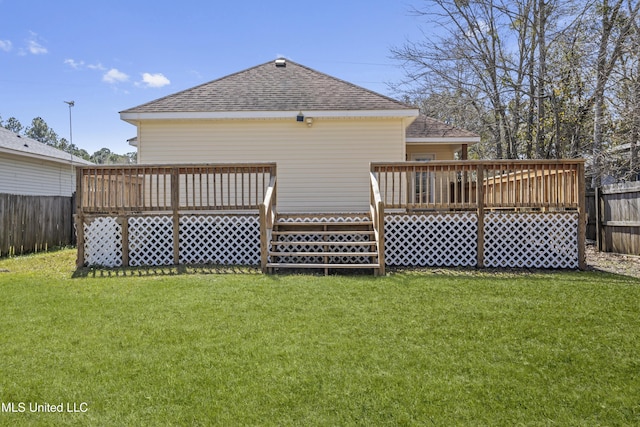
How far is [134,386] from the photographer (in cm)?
275

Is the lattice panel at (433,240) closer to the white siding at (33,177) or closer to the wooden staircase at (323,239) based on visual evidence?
the wooden staircase at (323,239)

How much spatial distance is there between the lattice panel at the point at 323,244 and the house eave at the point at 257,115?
2.74 metres

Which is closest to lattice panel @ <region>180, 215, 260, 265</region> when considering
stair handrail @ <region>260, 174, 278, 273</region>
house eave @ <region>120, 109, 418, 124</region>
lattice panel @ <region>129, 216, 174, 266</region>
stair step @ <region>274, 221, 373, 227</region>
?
lattice panel @ <region>129, 216, 174, 266</region>

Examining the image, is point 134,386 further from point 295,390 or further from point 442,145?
point 442,145

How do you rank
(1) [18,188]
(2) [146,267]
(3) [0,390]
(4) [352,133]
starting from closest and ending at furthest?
(3) [0,390] < (2) [146,267] < (4) [352,133] < (1) [18,188]

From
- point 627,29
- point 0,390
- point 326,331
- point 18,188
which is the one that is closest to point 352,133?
point 326,331

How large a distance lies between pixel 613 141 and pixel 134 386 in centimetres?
1291

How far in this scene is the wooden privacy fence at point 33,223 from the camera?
9031 millimetres

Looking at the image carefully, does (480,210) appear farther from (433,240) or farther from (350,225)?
(350,225)

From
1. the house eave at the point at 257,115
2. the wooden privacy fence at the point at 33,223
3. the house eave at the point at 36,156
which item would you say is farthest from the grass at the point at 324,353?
the house eave at the point at 36,156

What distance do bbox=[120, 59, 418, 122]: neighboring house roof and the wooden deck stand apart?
222 cm

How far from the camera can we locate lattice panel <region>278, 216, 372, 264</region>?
708 cm

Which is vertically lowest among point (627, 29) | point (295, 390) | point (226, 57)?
point (295, 390)

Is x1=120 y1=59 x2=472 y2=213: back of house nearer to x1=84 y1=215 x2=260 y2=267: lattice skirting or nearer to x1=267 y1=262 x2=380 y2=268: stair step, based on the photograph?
x1=84 y1=215 x2=260 y2=267: lattice skirting
